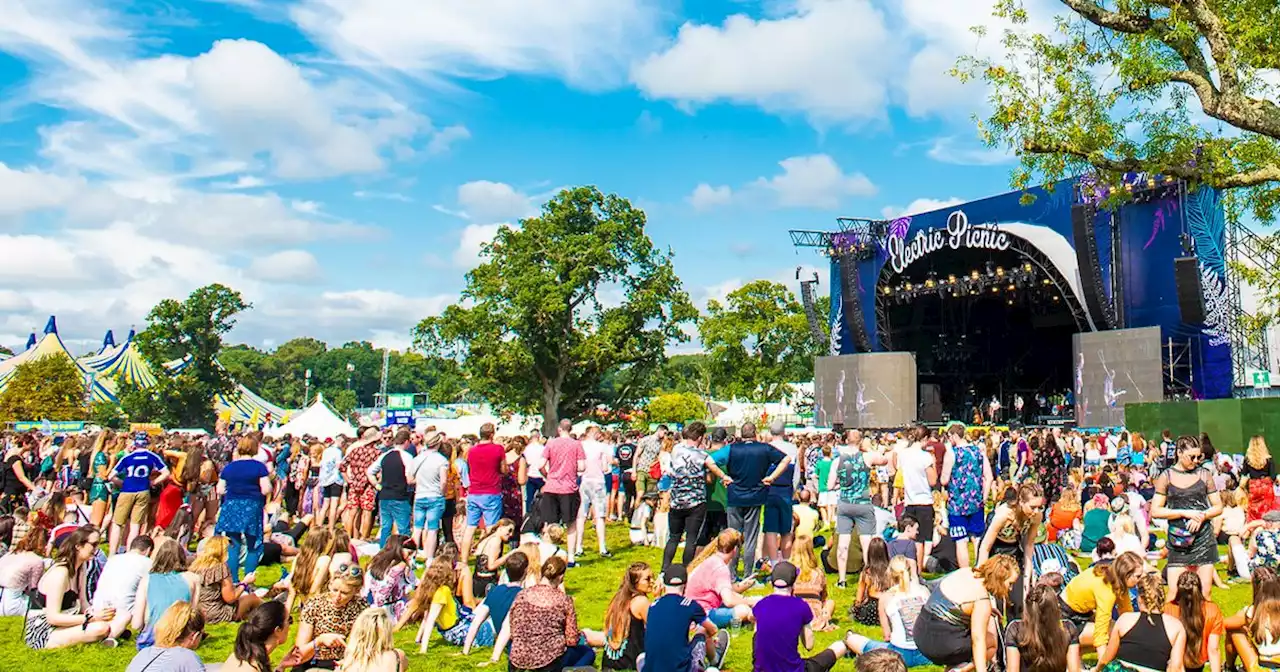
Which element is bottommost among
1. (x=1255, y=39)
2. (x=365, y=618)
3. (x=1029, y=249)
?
(x=365, y=618)

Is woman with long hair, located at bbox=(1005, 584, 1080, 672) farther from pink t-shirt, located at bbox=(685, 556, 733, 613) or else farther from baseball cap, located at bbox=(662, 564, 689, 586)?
baseball cap, located at bbox=(662, 564, 689, 586)

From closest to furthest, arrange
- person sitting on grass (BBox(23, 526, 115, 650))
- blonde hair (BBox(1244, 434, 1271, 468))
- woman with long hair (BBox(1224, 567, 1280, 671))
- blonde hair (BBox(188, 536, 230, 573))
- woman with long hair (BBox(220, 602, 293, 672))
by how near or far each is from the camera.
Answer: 1. woman with long hair (BBox(220, 602, 293, 672))
2. woman with long hair (BBox(1224, 567, 1280, 671))
3. person sitting on grass (BBox(23, 526, 115, 650))
4. blonde hair (BBox(188, 536, 230, 573))
5. blonde hair (BBox(1244, 434, 1271, 468))

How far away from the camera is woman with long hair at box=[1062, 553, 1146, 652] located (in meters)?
5.23

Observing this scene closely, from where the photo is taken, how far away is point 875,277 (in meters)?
32.0

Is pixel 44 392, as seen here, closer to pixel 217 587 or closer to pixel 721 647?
pixel 217 587

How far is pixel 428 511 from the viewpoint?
9.20 metres

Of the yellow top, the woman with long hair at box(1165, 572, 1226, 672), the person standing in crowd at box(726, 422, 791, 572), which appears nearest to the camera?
the woman with long hair at box(1165, 572, 1226, 672)

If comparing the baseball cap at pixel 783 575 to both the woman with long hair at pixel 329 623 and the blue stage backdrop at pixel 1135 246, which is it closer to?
the woman with long hair at pixel 329 623

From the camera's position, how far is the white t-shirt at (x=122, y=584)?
6.73 meters

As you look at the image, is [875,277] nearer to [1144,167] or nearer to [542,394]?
[542,394]

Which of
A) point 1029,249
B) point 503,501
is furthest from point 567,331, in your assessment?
point 503,501

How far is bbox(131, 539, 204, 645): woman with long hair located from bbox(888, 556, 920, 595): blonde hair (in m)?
4.54

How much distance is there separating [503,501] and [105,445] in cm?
584

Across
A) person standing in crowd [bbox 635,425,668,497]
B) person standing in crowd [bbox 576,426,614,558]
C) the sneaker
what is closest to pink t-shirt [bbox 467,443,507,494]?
person standing in crowd [bbox 576,426,614,558]
